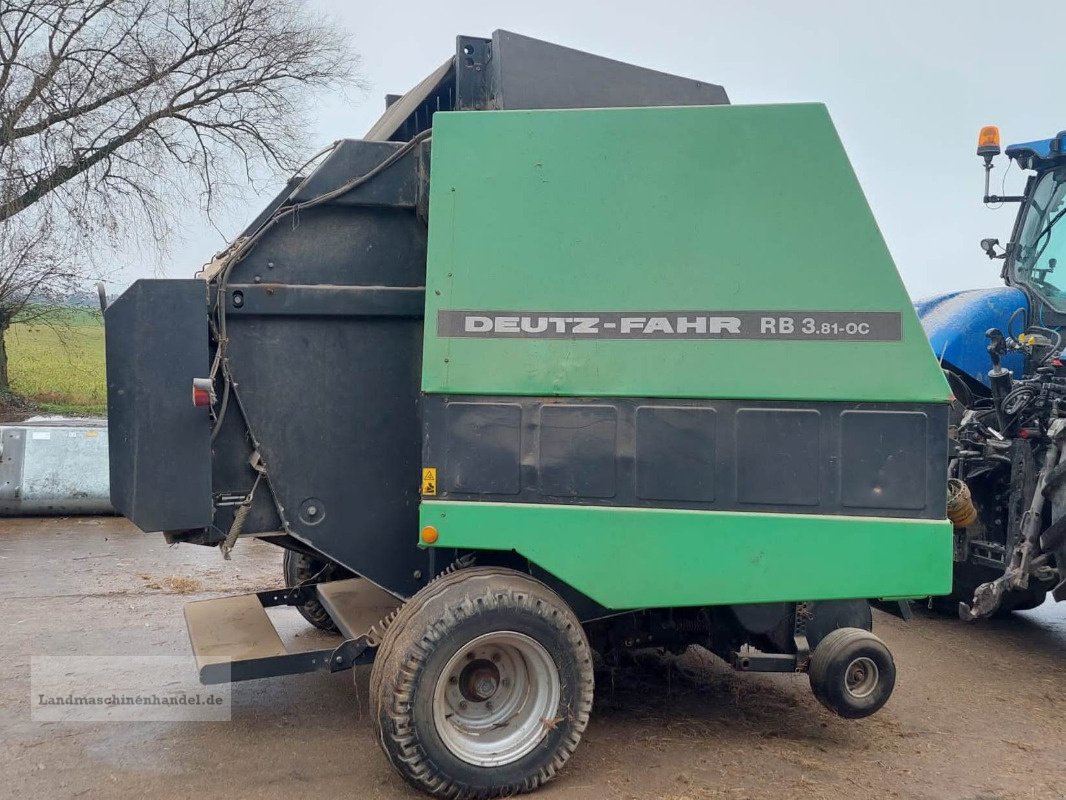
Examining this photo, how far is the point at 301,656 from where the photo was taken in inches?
156

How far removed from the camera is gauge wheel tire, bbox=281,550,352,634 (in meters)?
5.32

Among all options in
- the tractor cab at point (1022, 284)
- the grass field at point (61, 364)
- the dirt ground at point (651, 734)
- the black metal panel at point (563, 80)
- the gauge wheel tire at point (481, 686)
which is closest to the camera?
the gauge wheel tire at point (481, 686)

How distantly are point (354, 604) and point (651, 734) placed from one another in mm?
1542

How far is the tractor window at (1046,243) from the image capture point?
6.34 m

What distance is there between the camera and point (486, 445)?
12.5ft

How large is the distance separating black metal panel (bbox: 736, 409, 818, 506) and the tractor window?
3.44 metres

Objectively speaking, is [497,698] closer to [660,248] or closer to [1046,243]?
[660,248]

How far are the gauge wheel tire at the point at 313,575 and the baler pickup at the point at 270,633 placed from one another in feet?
0.53

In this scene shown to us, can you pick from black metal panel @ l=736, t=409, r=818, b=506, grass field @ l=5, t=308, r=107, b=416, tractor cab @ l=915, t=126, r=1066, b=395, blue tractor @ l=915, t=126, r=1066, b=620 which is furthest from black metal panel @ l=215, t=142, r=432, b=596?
grass field @ l=5, t=308, r=107, b=416

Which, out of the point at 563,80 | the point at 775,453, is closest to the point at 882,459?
the point at 775,453

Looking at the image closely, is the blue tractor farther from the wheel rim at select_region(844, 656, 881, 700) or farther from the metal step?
the metal step

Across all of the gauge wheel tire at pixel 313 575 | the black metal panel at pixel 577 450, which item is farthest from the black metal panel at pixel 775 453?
the gauge wheel tire at pixel 313 575

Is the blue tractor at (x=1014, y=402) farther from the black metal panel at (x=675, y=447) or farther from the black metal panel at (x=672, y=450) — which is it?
the black metal panel at (x=672, y=450)

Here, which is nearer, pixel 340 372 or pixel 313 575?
pixel 340 372
